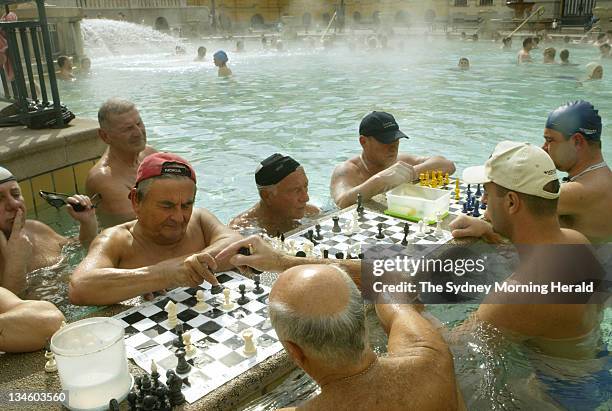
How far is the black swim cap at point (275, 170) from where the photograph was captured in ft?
16.6

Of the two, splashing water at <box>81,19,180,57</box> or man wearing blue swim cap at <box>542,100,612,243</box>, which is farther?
splashing water at <box>81,19,180,57</box>

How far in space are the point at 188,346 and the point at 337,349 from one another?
1.32 m

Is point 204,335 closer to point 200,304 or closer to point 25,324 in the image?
point 200,304

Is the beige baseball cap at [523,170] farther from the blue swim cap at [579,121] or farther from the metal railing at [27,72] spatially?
the metal railing at [27,72]

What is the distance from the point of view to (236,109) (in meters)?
14.0

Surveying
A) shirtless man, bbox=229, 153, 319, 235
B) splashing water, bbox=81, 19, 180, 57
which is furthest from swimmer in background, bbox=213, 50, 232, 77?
shirtless man, bbox=229, 153, 319, 235

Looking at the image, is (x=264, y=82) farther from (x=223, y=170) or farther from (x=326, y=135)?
(x=223, y=170)

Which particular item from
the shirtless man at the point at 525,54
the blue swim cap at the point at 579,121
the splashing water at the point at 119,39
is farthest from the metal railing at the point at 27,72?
the splashing water at the point at 119,39

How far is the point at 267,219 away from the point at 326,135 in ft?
20.0

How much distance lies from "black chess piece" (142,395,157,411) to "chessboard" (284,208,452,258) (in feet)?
6.76

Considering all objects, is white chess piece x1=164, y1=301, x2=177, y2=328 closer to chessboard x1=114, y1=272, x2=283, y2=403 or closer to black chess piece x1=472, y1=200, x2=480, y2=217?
chessboard x1=114, y1=272, x2=283, y2=403

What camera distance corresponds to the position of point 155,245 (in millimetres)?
4086

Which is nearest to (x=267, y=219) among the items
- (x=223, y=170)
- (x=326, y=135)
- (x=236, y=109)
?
(x=223, y=170)

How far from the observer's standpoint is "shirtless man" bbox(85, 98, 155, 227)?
583 centimetres
